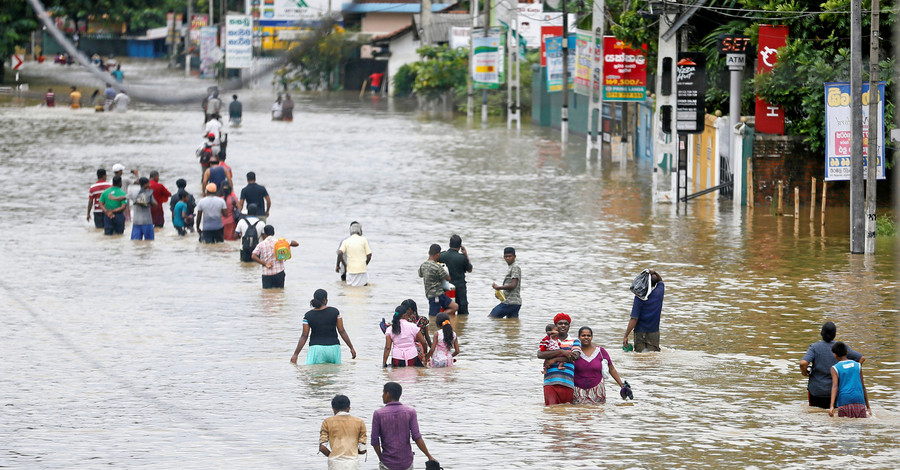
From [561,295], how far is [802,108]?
12.9 meters

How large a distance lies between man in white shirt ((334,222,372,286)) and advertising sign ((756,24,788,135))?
13.9m

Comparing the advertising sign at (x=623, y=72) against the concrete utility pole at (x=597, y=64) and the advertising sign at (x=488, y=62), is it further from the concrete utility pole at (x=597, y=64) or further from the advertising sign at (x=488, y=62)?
the advertising sign at (x=488, y=62)

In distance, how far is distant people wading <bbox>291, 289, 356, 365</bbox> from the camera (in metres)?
15.2

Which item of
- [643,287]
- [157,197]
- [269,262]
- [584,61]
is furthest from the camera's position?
[584,61]

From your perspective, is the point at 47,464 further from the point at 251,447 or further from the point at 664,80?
the point at 664,80

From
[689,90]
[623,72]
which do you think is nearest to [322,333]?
[689,90]

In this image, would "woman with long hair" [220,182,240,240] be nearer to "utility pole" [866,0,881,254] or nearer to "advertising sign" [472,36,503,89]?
"utility pole" [866,0,881,254]

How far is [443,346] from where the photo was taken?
15.9 m

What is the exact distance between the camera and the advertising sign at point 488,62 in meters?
60.0

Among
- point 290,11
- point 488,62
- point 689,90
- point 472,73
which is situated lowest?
point 290,11

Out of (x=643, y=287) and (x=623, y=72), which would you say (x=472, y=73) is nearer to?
(x=623, y=72)

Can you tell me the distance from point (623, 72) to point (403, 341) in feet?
86.7

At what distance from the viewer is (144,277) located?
22.8 meters

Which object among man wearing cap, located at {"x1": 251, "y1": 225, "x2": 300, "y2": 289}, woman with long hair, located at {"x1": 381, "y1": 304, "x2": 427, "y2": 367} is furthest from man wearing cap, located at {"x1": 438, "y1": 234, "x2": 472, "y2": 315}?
woman with long hair, located at {"x1": 381, "y1": 304, "x2": 427, "y2": 367}
